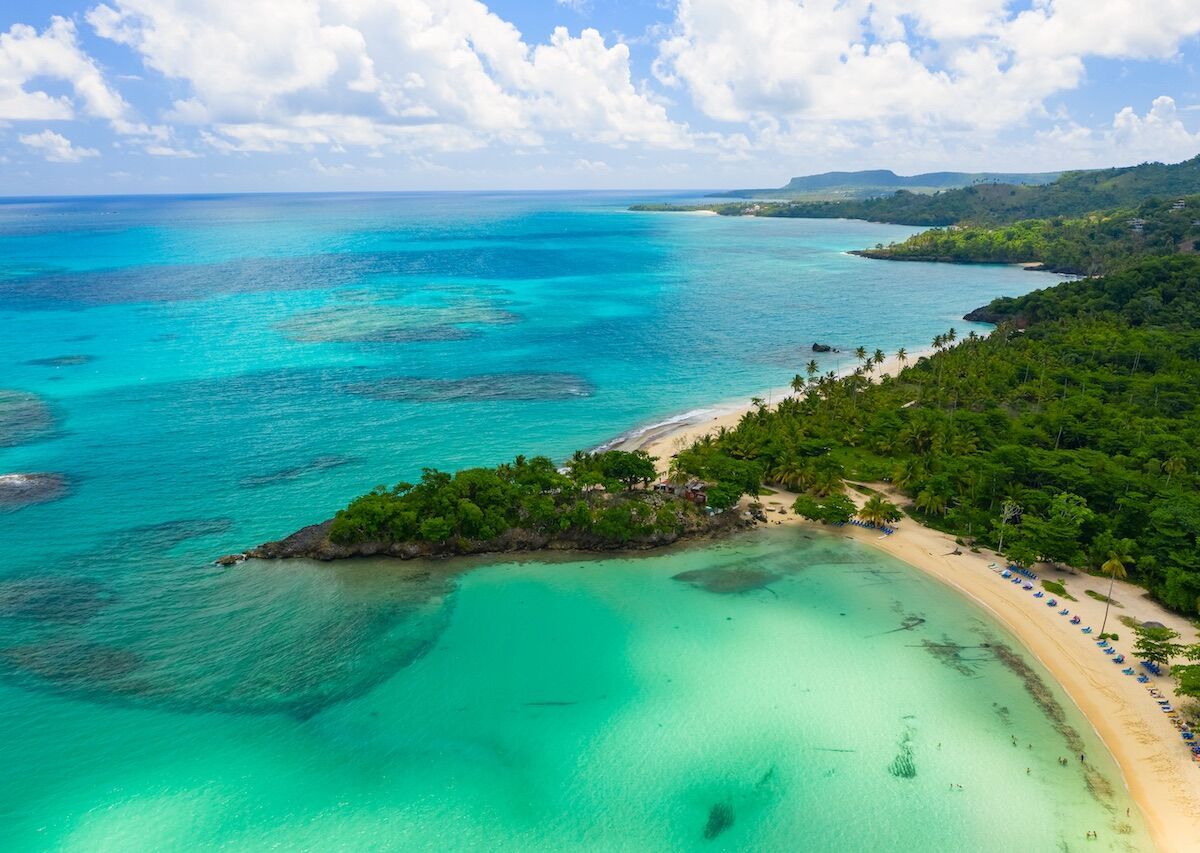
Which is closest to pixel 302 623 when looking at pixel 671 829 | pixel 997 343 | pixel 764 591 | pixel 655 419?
pixel 671 829

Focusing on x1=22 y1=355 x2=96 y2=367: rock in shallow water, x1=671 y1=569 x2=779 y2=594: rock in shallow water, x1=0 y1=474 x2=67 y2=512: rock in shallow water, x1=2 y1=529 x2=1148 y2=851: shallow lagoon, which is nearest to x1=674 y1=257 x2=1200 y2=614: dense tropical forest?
x1=671 y1=569 x2=779 y2=594: rock in shallow water

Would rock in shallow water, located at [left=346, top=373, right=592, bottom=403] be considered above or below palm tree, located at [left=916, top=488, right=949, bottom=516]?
above

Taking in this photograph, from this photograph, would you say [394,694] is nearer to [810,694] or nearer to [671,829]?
[671,829]

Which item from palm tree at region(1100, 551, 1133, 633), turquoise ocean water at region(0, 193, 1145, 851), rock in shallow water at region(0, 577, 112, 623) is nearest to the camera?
turquoise ocean water at region(0, 193, 1145, 851)

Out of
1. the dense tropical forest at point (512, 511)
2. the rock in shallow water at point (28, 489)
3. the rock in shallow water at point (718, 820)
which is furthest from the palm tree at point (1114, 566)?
the rock in shallow water at point (28, 489)

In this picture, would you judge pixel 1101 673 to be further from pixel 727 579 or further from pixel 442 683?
pixel 442 683

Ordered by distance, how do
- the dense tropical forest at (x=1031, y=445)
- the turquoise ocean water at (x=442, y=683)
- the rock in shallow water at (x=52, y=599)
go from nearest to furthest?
the turquoise ocean water at (x=442, y=683) → the rock in shallow water at (x=52, y=599) → the dense tropical forest at (x=1031, y=445)

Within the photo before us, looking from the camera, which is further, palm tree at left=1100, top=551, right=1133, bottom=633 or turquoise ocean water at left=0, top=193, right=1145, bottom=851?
palm tree at left=1100, top=551, right=1133, bottom=633

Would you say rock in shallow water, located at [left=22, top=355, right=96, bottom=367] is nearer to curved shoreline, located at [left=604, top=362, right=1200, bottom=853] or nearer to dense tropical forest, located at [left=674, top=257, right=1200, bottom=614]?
dense tropical forest, located at [left=674, top=257, right=1200, bottom=614]

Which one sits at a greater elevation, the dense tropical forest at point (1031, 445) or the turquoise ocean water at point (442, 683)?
the dense tropical forest at point (1031, 445)

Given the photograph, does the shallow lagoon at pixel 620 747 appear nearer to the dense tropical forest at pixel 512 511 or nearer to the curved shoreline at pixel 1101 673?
the curved shoreline at pixel 1101 673
